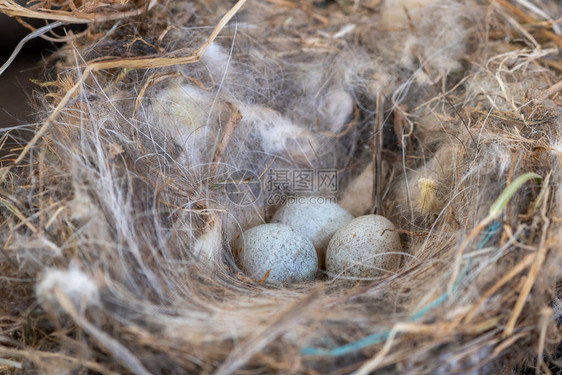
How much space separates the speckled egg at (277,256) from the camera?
47.9 inches

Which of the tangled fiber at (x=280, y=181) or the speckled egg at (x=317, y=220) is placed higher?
the tangled fiber at (x=280, y=181)

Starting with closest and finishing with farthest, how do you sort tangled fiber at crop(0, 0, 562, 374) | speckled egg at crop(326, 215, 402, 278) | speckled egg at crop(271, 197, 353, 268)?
tangled fiber at crop(0, 0, 562, 374) < speckled egg at crop(326, 215, 402, 278) < speckled egg at crop(271, 197, 353, 268)

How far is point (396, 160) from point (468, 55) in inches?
18.8

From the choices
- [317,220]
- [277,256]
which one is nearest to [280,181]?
[317,220]

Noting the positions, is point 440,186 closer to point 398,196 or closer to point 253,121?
point 398,196

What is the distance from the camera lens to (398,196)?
1.45m

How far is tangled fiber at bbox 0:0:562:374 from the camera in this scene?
0.83 m

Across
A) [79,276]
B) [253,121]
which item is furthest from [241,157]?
[79,276]

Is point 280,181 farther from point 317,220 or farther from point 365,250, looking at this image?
point 365,250

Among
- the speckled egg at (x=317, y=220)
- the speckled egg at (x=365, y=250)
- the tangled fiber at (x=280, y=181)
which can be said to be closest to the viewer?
the tangled fiber at (x=280, y=181)

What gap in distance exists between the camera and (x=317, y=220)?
1385mm

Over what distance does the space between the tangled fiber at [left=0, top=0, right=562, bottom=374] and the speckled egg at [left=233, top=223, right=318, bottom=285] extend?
0.20ft

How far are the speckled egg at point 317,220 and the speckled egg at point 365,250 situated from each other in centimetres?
13

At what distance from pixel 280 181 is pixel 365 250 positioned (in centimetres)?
42
